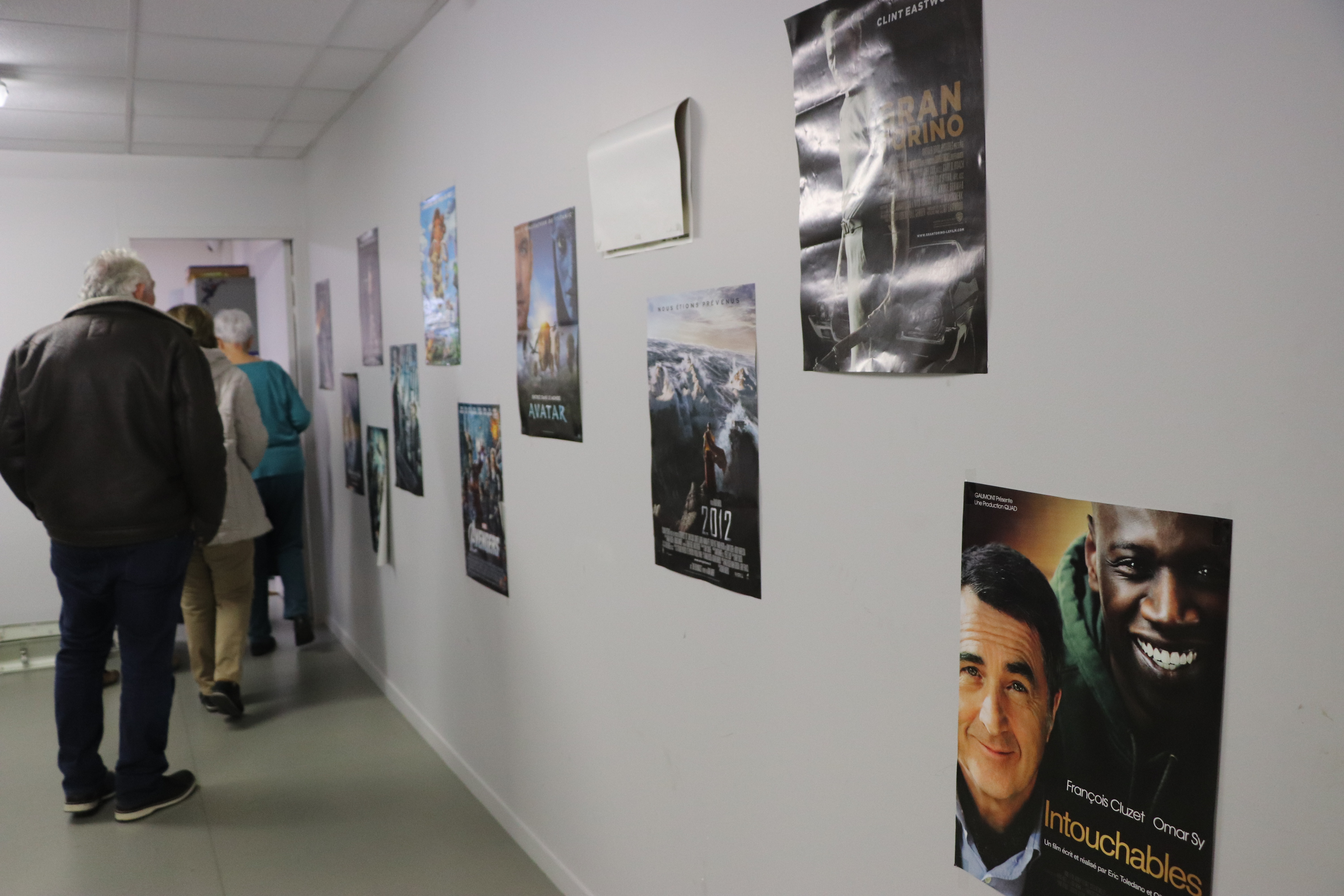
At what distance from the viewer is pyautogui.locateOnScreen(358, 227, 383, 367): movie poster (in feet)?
12.4

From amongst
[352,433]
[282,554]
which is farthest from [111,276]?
[282,554]

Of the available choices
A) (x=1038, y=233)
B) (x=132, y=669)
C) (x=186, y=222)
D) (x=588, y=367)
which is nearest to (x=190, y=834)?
(x=132, y=669)

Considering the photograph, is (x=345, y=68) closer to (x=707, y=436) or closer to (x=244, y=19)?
(x=244, y=19)

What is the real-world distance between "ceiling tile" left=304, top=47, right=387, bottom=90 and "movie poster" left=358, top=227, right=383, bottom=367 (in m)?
0.55

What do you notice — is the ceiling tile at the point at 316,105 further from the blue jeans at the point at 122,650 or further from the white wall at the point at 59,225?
the blue jeans at the point at 122,650

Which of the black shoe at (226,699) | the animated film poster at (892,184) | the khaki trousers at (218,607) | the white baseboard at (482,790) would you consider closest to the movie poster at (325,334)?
the khaki trousers at (218,607)

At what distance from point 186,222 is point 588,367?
12.0ft

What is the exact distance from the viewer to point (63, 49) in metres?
3.07

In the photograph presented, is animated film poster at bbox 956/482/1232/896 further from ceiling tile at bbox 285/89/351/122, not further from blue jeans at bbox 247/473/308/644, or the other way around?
blue jeans at bbox 247/473/308/644

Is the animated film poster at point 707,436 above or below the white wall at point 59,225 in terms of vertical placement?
below

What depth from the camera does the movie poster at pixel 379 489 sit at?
384 cm

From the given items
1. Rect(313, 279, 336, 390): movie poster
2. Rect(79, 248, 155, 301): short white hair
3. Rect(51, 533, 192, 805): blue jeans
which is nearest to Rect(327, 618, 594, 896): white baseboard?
Rect(51, 533, 192, 805): blue jeans

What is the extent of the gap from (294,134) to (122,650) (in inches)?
102

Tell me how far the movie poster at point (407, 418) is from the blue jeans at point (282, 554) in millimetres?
1291
